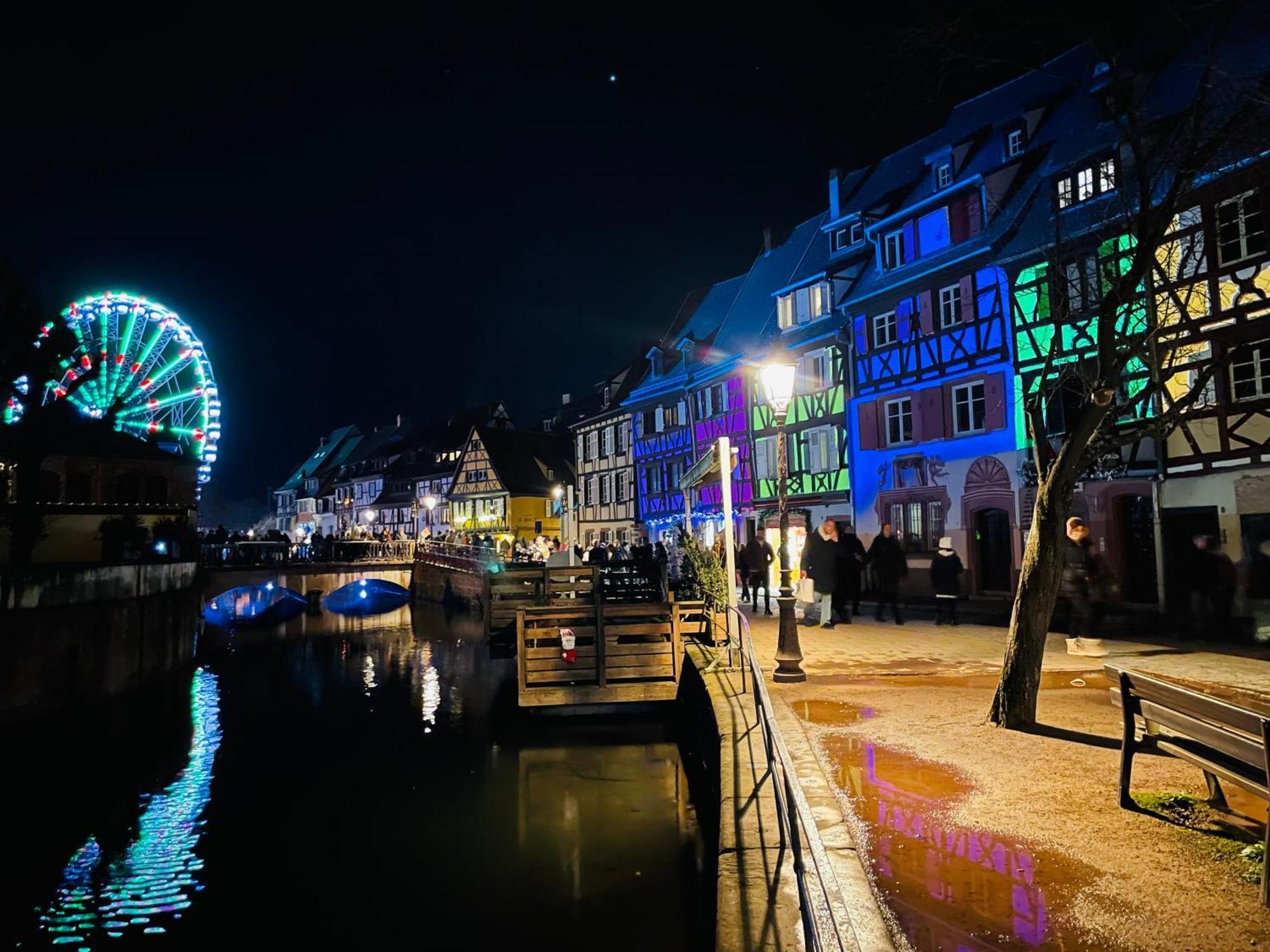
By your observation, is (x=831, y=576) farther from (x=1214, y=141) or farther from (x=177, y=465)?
(x=177, y=465)

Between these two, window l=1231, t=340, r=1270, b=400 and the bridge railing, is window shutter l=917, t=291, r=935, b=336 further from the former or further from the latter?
the bridge railing

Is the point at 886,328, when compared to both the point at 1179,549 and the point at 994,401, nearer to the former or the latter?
the point at 994,401

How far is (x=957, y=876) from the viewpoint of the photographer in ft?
16.0

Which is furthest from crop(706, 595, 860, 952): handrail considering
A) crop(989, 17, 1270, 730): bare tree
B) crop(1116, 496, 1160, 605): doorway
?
crop(1116, 496, 1160, 605): doorway

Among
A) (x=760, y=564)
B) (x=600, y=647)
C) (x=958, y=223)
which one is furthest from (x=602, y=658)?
(x=958, y=223)

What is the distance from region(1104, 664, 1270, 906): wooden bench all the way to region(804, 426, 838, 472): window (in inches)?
919

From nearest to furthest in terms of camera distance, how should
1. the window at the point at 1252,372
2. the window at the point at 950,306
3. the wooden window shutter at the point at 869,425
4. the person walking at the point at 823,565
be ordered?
the person walking at the point at 823,565 < the window at the point at 1252,372 < the window at the point at 950,306 < the wooden window shutter at the point at 869,425

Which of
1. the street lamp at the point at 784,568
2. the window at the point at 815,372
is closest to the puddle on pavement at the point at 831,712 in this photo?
the street lamp at the point at 784,568

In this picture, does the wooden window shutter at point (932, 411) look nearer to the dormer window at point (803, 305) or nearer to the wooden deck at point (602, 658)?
the dormer window at point (803, 305)

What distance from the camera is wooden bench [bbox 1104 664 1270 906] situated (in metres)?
4.49

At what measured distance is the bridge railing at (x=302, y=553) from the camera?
43.4 m

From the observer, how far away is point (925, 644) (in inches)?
549

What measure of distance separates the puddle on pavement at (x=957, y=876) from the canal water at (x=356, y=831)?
2.00m

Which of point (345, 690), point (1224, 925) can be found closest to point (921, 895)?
point (1224, 925)
